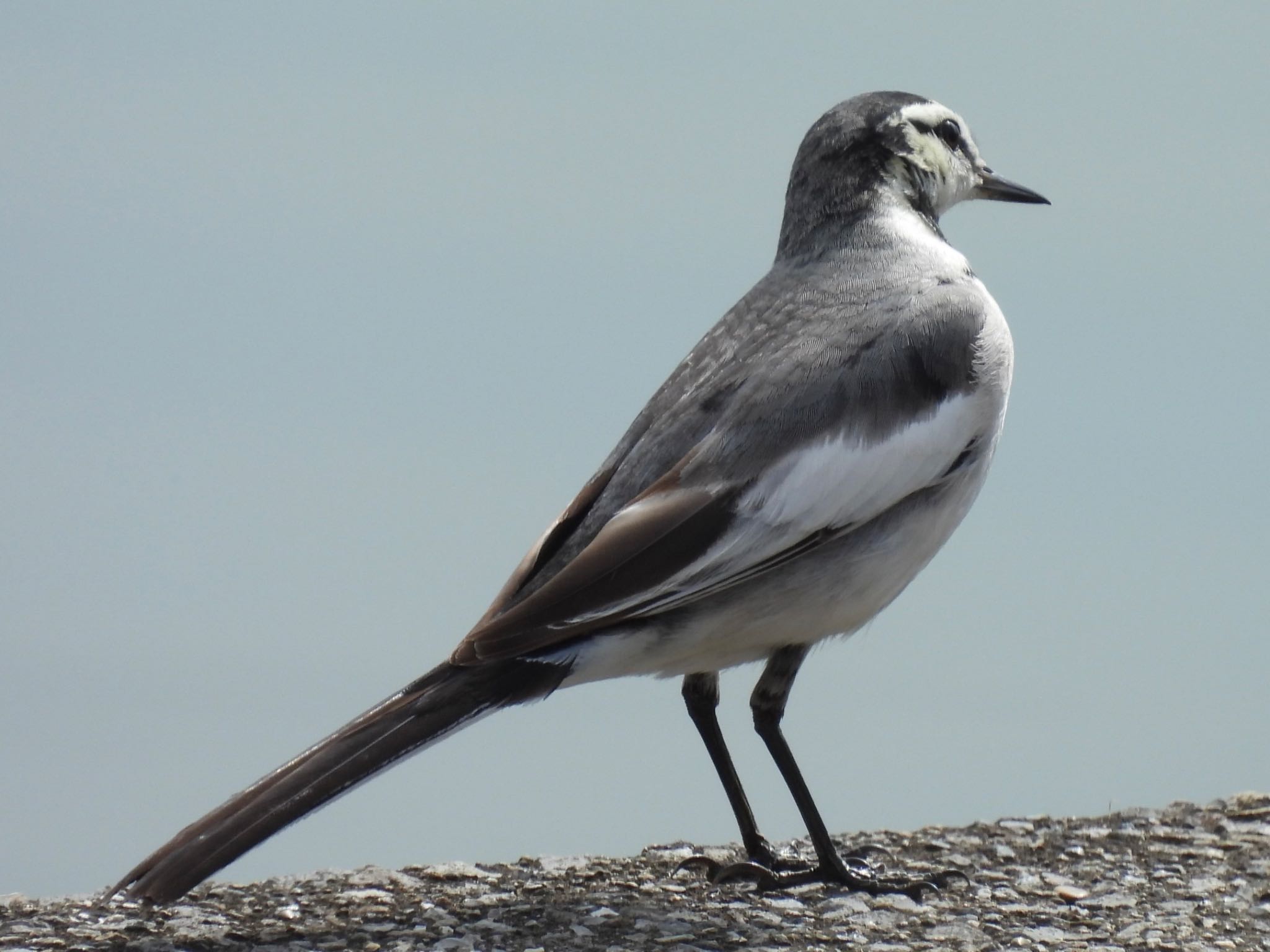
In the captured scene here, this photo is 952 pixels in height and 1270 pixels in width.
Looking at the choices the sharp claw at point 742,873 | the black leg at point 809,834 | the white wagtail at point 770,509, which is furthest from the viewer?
the sharp claw at point 742,873

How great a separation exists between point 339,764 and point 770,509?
5.74ft

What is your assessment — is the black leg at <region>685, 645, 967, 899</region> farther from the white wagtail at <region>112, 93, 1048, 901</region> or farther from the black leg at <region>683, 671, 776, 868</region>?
the black leg at <region>683, 671, 776, 868</region>

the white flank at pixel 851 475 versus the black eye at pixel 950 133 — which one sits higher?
the black eye at pixel 950 133

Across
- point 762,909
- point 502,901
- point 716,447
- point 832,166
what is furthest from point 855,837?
point 832,166

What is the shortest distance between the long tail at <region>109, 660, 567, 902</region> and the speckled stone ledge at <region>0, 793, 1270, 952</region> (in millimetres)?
705

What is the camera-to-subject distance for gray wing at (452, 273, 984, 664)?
6.16m

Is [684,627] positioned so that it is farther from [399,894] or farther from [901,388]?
[399,894]

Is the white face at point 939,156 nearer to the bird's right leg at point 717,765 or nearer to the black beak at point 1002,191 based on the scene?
the black beak at point 1002,191

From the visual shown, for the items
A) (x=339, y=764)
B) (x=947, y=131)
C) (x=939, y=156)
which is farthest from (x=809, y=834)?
(x=947, y=131)

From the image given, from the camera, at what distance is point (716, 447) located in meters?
6.52

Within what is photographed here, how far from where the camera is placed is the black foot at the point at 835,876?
280 inches

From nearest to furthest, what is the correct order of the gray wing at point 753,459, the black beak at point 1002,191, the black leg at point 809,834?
the gray wing at point 753,459, the black leg at point 809,834, the black beak at point 1002,191

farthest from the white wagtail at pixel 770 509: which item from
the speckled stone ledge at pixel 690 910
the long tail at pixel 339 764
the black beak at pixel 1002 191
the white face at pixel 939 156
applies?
the black beak at pixel 1002 191

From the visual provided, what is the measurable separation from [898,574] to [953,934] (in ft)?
4.49
